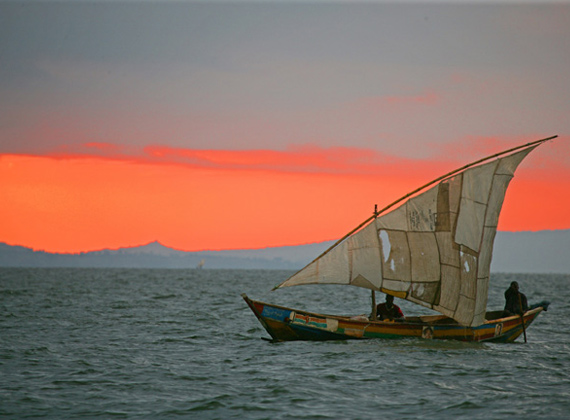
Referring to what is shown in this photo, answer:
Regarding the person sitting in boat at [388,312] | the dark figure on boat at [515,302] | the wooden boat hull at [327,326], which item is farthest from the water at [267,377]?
the dark figure on boat at [515,302]

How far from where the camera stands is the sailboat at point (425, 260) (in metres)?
23.9

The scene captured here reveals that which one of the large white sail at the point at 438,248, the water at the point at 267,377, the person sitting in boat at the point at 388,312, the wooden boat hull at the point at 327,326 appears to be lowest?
the water at the point at 267,377

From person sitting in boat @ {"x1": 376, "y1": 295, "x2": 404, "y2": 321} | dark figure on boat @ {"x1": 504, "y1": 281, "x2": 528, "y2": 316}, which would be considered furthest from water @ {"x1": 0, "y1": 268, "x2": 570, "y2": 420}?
dark figure on boat @ {"x1": 504, "y1": 281, "x2": 528, "y2": 316}

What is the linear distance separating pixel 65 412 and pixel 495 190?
16.0 m

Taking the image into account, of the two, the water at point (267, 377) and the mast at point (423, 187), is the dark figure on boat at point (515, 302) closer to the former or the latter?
the water at point (267, 377)

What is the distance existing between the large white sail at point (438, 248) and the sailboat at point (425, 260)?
0.03 metres

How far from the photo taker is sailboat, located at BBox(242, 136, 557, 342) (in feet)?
78.3

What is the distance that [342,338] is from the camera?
24172 mm

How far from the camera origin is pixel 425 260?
2466 centimetres

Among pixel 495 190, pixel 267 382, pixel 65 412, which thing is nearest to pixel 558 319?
pixel 495 190

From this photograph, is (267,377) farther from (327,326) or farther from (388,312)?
(388,312)

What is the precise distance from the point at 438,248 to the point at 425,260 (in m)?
0.63

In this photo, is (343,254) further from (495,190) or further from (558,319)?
(558,319)

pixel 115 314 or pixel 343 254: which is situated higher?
pixel 343 254
